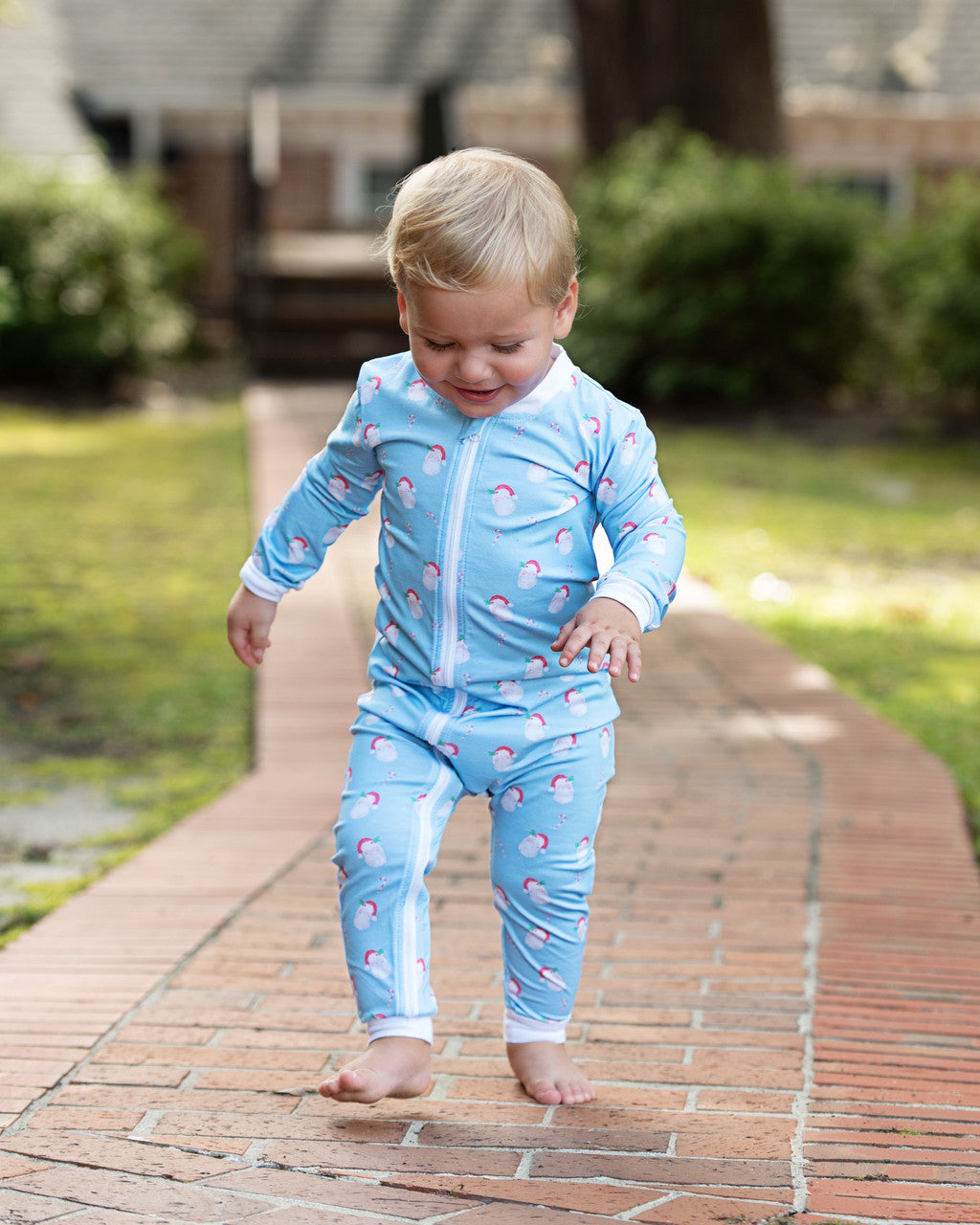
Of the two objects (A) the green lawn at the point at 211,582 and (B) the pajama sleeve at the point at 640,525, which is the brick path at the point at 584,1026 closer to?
(A) the green lawn at the point at 211,582

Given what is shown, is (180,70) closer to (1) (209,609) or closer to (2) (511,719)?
(1) (209,609)

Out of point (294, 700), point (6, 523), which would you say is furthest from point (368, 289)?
point (294, 700)

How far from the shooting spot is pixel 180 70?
58.3 feet

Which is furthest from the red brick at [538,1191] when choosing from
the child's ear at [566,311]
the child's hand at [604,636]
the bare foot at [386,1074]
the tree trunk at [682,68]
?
the tree trunk at [682,68]

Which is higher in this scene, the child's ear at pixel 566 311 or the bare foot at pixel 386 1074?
the child's ear at pixel 566 311

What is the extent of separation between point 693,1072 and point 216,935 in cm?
98

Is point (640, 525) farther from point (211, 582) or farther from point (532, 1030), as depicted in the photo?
point (211, 582)

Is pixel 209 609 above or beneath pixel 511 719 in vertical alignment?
beneath

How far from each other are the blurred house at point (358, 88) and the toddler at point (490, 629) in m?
15.0

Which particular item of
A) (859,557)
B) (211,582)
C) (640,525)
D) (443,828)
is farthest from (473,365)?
(859,557)

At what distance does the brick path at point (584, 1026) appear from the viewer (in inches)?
79.5

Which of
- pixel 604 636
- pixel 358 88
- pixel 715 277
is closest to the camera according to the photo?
pixel 604 636

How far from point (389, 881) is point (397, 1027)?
21 centimetres

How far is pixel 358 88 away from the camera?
17906 millimetres
